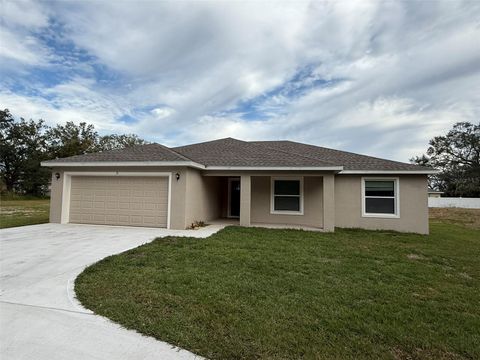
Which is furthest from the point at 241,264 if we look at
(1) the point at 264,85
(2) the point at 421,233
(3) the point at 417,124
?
(3) the point at 417,124

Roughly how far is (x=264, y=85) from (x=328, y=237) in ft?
28.9

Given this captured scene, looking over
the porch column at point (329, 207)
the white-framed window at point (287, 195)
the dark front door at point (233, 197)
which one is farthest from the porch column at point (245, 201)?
the dark front door at point (233, 197)

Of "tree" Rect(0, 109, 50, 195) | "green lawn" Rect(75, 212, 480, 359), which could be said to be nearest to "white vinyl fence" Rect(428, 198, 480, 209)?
"green lawn" Rect(75, 212, 480, 359)

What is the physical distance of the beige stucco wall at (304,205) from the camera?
1165cm

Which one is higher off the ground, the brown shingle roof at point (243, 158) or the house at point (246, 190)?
the brown shingle roof at point (243, 158)

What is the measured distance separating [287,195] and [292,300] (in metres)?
8.35

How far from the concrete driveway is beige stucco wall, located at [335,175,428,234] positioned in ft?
28.3

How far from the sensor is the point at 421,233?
10.7 meters

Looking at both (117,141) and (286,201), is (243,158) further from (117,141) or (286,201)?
(117,141)

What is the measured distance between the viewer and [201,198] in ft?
37.7

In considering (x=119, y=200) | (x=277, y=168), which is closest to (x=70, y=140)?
(x=119, y=200)

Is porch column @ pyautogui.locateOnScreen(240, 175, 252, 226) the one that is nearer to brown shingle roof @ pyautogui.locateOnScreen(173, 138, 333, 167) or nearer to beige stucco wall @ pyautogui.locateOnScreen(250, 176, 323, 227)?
brown shingle roof @ pyautogui.locateOnScreen(173, 138, 333, 167)

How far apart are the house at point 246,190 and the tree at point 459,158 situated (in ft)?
115

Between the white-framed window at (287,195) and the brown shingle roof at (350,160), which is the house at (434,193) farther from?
the white-framed window at (287,195)
